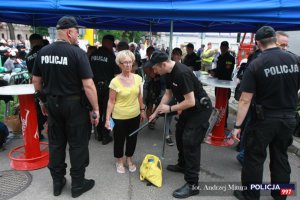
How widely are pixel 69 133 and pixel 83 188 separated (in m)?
0.69

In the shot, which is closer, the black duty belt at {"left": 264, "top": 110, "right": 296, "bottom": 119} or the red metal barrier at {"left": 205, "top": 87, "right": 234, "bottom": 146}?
the black duty belt at {"left": 264, "top": 110, "right": 296, "bottom": 119}

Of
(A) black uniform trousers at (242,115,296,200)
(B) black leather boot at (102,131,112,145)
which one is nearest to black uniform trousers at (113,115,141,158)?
(B) black leather boot at (102,131,112,145)

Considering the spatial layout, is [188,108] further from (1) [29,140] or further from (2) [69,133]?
(1) [29,140]

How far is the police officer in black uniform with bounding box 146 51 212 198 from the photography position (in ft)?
9.19

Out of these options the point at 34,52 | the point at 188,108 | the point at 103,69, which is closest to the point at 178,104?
→ the point at 188,108

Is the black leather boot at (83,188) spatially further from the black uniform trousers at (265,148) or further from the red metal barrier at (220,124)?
the red metal barrier at (220,124)

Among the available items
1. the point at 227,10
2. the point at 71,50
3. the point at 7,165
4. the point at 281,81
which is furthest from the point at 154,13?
the point at 7,165

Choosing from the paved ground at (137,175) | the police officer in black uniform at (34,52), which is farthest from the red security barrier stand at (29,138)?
the police officer in black uniform at (34,52)

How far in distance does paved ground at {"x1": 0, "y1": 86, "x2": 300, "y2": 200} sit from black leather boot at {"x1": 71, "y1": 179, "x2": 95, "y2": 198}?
0.05 m

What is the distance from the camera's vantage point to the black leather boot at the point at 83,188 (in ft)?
9.69

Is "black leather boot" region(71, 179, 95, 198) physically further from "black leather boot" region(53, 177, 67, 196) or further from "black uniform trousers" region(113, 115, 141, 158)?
"black uniform trousers" region(113, 115, 141, 158)

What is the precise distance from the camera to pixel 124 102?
331 cm

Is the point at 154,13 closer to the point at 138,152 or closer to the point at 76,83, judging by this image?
the point at 76,83

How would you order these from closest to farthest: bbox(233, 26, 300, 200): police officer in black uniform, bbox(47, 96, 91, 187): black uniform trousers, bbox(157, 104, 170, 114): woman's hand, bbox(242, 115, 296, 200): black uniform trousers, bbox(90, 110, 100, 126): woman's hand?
bbox(233, 26, 300, 200): police officer in black uniform < bbox(242, 115, 296, 200): black uniform trousers < bbox(47, 96, 91, 187): black uniform trousers < bbox(90, 110, 100, 126): woman's hand < bbox(157, 104, 170, 114): woman's hand
